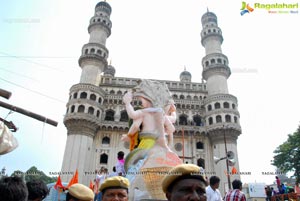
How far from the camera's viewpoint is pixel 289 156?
2748 cm

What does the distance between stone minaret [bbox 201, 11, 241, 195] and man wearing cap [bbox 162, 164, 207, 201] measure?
81.5ft

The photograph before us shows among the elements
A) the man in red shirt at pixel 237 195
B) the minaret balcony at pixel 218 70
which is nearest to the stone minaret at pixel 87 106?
the minaret balcony at pixel 218 70

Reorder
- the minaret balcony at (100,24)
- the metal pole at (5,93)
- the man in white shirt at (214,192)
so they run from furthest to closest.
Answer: the minaret balcony at (100,24) < the man in white shirt at (214,192) < the metal pole at (5,93)

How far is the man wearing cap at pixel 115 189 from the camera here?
296cm

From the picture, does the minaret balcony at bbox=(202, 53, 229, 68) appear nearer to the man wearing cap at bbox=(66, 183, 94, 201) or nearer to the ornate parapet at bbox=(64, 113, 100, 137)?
the ornate parapet at bbox=(64, 113, 100, 137)

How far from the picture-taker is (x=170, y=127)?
1004cm

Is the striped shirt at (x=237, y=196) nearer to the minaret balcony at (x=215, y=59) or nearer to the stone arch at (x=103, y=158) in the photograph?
the stone arch at (x=103, y=158)

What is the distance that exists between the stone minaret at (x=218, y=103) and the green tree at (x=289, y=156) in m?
4.98

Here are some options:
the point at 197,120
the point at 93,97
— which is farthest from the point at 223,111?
the point at 93,97

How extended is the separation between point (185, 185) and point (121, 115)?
1190 inches

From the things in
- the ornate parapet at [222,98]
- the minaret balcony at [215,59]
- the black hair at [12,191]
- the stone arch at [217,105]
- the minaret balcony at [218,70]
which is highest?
the minaret balcony at [215,59]

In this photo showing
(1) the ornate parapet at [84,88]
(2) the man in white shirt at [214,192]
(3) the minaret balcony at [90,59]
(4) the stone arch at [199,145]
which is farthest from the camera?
(3) the minaret balcony at [90,59]

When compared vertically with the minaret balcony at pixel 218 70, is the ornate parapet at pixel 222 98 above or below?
below

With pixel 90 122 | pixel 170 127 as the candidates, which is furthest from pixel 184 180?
pixel 90 122
